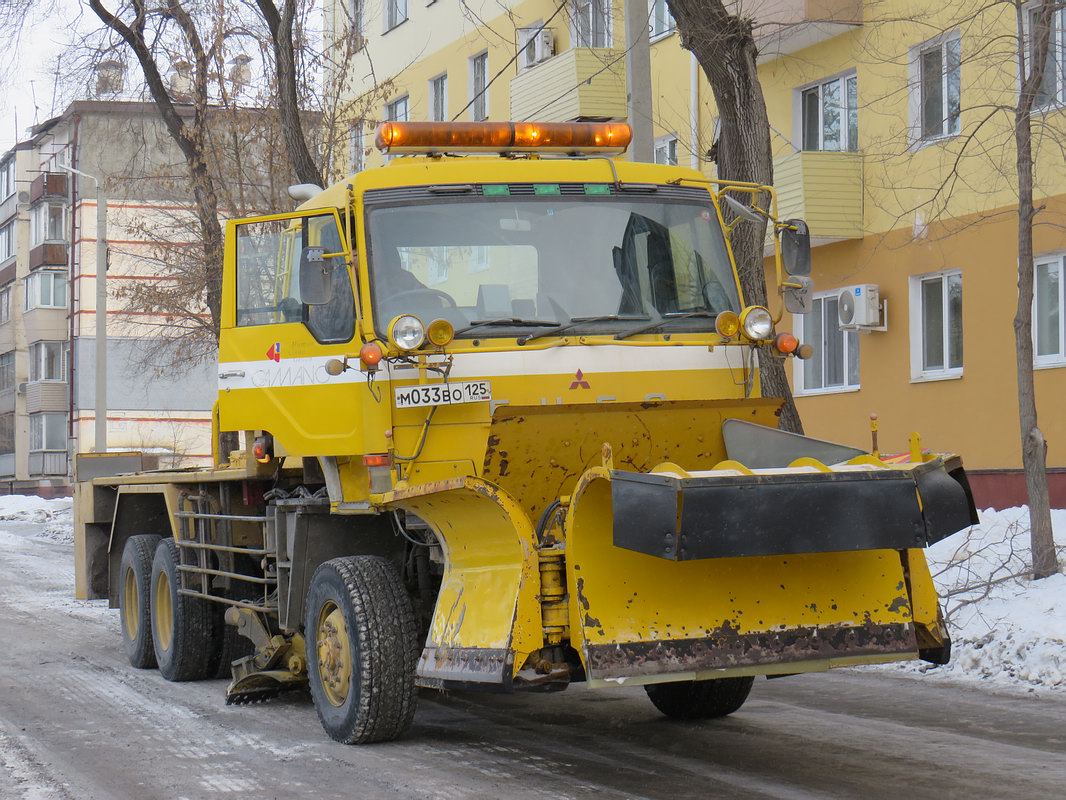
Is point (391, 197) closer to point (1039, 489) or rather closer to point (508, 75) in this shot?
point (1039, 489)

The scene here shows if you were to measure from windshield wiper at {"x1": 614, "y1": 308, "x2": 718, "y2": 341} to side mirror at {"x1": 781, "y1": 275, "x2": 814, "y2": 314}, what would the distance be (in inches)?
17.6

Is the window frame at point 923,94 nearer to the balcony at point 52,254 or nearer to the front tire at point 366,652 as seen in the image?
the front tire at point 366,652

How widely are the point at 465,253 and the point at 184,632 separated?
4.04m

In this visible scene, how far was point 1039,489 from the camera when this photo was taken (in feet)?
38.4

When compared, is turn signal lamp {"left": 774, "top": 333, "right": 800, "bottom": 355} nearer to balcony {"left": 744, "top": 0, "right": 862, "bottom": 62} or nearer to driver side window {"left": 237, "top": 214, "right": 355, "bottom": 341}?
driver side window {"left": 237, "top": 214, "right": 355, "bottom": 341}

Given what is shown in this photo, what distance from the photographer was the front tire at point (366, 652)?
728 cm

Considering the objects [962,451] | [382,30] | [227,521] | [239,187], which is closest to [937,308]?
Result: [962,451]

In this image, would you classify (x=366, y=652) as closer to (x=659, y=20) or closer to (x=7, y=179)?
(x=659, y=20)

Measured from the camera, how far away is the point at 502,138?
8453 mm

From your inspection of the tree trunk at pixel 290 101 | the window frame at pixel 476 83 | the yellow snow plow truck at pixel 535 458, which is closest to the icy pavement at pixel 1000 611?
the yellow snow plow truck at pixel 535 458

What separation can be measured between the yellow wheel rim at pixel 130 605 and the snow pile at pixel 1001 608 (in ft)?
18.5

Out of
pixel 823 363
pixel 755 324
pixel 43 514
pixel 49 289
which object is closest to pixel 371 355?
pixel 755 324

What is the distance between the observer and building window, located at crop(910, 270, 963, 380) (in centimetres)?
1784

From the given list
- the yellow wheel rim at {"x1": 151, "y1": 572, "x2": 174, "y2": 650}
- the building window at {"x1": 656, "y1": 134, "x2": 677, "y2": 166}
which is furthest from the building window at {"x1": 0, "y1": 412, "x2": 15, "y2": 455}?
the yellow wheel rim at {"x1": 151, "y1": 572, "x2": 174, "y2": 650}
